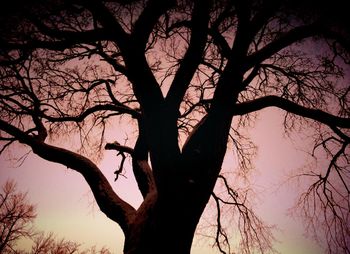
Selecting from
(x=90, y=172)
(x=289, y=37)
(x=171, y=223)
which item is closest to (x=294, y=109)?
(x=289, y=37)

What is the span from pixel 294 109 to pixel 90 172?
279cm

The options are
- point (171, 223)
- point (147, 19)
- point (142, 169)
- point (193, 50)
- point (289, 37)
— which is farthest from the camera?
point (142, 169)

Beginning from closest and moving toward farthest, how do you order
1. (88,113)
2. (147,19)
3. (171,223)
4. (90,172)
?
(171,223), (147,19), (90,172), (88,113)

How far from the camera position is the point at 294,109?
10.4ft

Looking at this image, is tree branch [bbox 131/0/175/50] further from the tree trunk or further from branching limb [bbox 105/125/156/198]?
branching limb [bbox 105/125/156/198]

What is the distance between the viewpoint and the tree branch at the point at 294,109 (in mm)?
3043

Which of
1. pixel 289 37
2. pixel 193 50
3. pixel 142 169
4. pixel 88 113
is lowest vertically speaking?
pixel 142 169

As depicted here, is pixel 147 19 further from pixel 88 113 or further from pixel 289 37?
pixel 88 113

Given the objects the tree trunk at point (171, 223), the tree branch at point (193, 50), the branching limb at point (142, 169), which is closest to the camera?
the tree trunk at point (171, 223)

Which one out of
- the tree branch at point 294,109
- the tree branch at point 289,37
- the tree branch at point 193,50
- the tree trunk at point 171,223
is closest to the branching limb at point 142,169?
the tree trunk at point 171,223

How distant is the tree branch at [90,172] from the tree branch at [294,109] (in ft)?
6.22

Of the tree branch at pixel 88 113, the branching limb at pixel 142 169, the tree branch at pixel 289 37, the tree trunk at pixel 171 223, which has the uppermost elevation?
the tree branch at pixel 289 37

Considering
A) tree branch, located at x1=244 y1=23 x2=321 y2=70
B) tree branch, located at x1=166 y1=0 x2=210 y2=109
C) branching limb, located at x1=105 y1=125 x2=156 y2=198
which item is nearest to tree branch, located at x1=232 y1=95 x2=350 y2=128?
tree branch, located at x1=244 y1=23 x2=321 y2=70

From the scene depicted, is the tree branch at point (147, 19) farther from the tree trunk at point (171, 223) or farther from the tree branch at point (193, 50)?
the tree trunk at point (171, 223)
